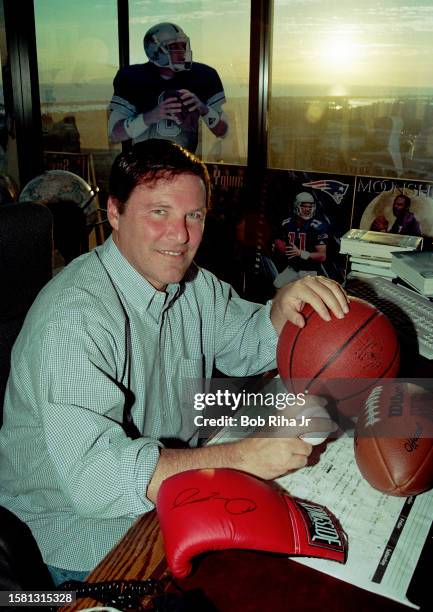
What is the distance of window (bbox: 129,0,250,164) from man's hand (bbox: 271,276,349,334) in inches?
124

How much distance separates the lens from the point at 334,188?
387 cm

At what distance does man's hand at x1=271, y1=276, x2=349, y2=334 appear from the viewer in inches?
49.7

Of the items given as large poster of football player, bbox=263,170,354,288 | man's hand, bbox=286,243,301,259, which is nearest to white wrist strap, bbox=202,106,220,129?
large poster of football player, bbox=263,170,354,288

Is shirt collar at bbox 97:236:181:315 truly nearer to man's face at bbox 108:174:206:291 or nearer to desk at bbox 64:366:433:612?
man's face at bbox 108:174:206:291

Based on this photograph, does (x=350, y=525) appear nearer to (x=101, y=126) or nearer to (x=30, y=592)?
(x=30, y=592)

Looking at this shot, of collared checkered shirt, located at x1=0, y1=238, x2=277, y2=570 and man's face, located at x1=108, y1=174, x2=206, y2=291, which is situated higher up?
man's face, located at x1=108, y1=174, x2=206, y2=291

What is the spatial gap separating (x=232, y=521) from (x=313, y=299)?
642 mm

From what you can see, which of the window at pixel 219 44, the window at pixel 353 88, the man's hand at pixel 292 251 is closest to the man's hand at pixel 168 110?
the window at pixel 219 44

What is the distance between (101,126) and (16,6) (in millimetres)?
1155

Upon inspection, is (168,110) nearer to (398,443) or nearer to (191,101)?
(191,101)

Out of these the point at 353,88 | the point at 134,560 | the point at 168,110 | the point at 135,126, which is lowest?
the point at 134,560

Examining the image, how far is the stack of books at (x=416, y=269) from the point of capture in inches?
76.0

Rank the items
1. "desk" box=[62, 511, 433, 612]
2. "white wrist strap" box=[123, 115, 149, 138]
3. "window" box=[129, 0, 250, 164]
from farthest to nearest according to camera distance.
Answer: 1. "white wrist strap" box=[123, 115, 149, 138]
2. "window" box=[129, 0, 250, 164]
3. "desk" box=[62, 511, 433, 612]
